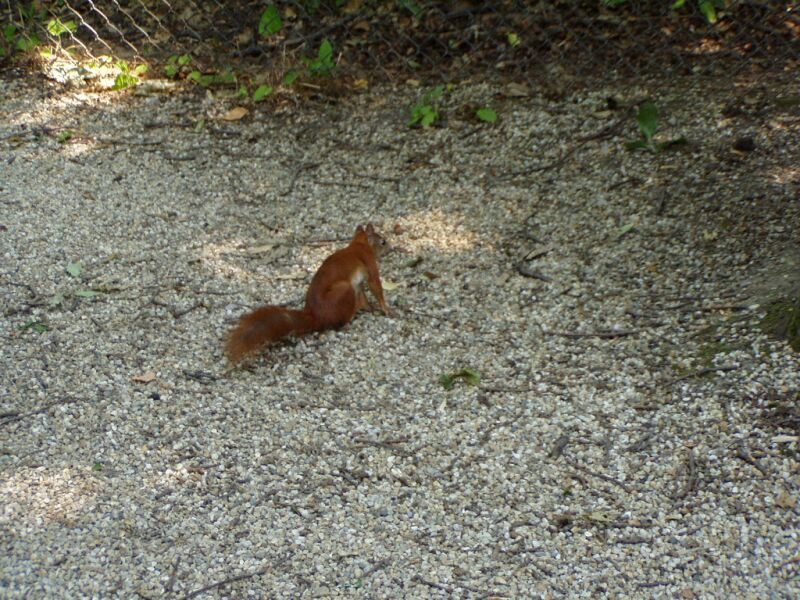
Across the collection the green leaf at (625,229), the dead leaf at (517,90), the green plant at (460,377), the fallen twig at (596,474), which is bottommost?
the green leaf at (625,229)

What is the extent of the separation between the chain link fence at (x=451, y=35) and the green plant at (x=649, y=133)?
0.54 metres

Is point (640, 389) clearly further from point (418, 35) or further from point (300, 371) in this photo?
point (418, 35)

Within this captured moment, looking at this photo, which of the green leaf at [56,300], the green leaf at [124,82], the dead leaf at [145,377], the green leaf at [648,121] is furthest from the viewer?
the green leaf at [124,82]

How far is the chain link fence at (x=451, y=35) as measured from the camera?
4215mm

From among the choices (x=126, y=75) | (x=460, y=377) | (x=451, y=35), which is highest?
(x=126, y=75)

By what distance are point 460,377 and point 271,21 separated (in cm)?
243

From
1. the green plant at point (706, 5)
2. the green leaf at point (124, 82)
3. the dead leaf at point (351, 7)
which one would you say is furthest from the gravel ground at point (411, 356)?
the dead leaf at point (351, 7)

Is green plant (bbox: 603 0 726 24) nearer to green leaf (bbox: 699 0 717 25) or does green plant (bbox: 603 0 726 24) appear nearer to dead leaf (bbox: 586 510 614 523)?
green leaf (bbox: 699 0 717 25)

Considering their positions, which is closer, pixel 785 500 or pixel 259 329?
pixel 785 500

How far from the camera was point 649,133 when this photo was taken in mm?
3666

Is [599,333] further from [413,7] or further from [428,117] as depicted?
[413,7]

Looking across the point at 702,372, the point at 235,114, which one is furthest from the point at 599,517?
the point at 235,114

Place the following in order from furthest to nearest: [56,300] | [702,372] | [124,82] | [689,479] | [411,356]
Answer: [124,82], [56,300], [411,356], [702,372], [689,479]

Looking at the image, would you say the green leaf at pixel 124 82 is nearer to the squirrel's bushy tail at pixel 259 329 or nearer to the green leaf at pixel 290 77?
the green leaf at pixel 290 77
